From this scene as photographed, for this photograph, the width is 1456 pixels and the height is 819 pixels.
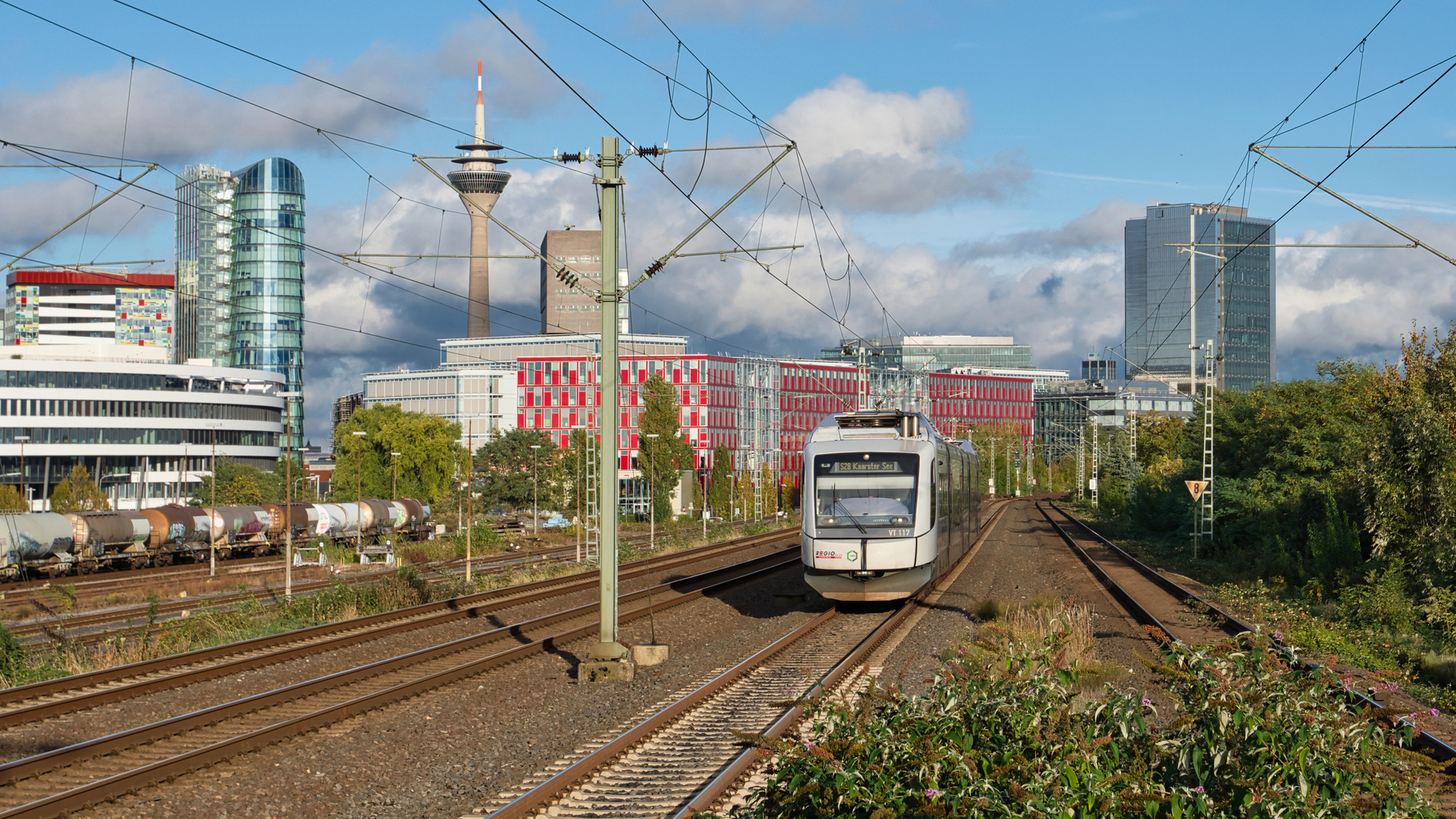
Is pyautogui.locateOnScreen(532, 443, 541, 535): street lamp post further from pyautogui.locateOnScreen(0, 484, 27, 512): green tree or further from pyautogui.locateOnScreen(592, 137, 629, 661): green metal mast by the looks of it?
pyautogui.locateOnScreen(592, 137, 629, 661): green metal mast

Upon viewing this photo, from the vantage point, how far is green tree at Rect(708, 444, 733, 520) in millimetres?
92375

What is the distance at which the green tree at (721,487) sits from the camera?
92.4 meters

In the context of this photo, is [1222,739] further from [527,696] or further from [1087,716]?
[527,696]

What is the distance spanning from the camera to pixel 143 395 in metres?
116

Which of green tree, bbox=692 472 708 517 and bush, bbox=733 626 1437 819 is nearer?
bush, bbox=733 626 1437 819

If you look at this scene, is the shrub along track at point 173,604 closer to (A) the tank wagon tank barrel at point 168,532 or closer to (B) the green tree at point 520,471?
(A) the tank wagon tank barrel at point 168,532

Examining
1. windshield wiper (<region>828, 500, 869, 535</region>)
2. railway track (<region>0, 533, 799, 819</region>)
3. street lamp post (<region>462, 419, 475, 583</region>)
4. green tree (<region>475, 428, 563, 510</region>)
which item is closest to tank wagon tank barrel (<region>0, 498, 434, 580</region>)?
street lamp post (<region>462, 419, 475, 583</region>)

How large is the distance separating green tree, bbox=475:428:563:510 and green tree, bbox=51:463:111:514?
90.4ft

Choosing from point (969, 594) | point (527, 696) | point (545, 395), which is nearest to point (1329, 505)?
point (969, 594)

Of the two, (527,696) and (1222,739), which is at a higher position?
(1222,739)

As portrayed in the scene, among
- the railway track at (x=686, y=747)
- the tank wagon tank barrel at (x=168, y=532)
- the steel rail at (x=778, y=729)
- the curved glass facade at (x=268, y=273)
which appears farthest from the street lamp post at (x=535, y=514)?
the curved glass facade at (x=268, y=273)

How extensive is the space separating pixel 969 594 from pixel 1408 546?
8373mm

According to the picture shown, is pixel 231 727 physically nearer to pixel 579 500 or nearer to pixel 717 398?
pixel 579 500

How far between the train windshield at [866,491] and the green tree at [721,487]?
6939 cm
